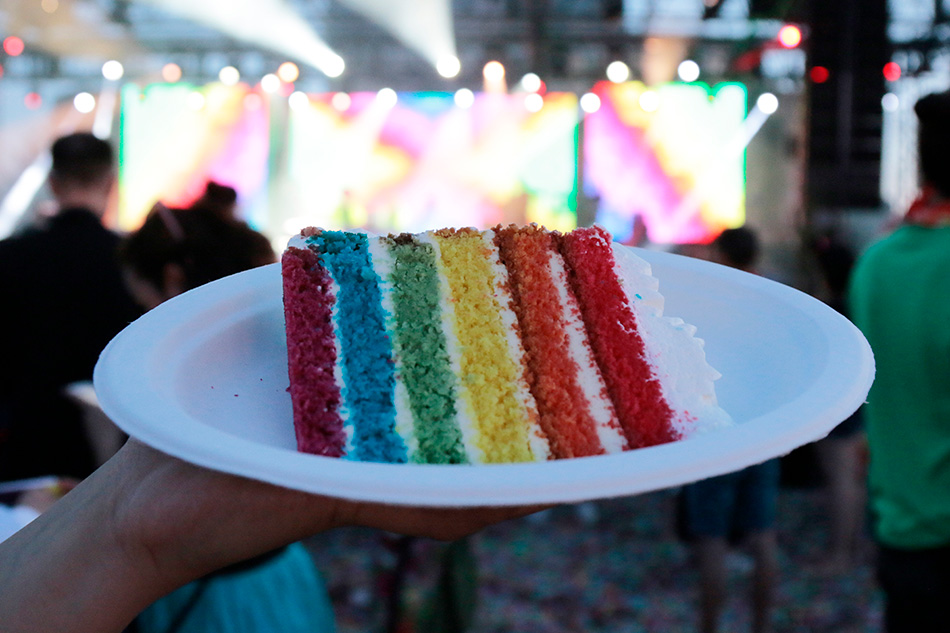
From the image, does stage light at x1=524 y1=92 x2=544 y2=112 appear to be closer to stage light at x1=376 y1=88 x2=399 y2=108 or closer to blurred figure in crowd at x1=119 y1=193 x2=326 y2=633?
stage light at x1=376 y1=88 x2=399 y2=108

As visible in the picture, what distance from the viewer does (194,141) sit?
10602 mm

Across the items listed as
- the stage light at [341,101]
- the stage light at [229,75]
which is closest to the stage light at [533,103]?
the stage light at [341,101]

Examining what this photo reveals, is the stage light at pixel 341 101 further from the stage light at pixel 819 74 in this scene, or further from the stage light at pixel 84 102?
the stage light at pixel 819 74

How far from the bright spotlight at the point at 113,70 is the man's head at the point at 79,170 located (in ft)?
28.2

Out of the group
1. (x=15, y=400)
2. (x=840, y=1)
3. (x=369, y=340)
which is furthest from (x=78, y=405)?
(x=840, y=1)

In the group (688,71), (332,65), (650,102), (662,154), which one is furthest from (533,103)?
(332,65)

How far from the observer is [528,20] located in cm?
1056

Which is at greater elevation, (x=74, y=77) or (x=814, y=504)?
(x=74, y=77)

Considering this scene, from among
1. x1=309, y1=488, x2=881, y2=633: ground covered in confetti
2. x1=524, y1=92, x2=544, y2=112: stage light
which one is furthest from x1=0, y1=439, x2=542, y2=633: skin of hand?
x1=524, y1=92, x2=544, y2=112: stage light

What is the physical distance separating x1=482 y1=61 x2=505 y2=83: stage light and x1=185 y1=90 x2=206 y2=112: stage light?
164 inches

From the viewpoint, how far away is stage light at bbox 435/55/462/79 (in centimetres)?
1039

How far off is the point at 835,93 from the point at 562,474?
1054 centimetres

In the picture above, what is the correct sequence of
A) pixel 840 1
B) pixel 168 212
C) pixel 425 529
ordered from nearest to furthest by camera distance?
pixel 425 529 < pixel 168 212 < pixel 840 1

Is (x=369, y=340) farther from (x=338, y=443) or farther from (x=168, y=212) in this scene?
(x=168, y=212)
